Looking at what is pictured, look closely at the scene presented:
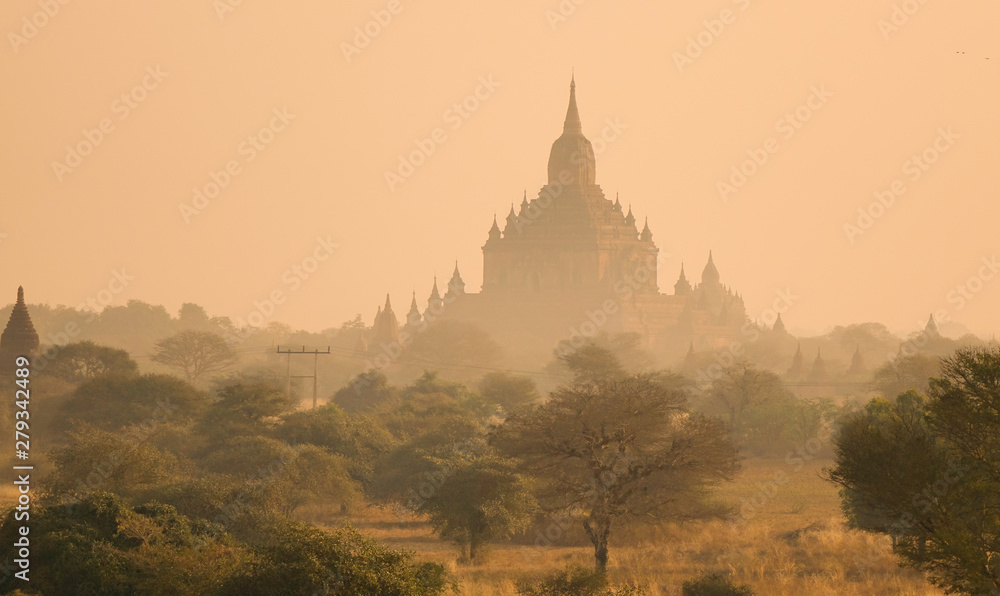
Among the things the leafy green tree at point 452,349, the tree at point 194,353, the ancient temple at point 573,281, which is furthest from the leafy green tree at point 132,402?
the ancient temple at point 573,281

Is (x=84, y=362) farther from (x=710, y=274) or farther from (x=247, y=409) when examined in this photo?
(x=710, y=274)

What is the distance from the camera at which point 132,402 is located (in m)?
45.3

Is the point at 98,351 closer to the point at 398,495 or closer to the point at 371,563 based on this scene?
the point at 398,495

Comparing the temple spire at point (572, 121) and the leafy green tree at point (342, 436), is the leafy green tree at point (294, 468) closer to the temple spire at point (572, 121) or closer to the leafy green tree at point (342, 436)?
the leafy green tree at point (342, 436)

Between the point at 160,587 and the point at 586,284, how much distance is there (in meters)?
94.6

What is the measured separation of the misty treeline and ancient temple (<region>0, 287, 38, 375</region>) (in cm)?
174

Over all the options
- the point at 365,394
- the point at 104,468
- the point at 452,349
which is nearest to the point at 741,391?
the point at 365,394

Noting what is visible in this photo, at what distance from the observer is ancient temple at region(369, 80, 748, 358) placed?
110312mm

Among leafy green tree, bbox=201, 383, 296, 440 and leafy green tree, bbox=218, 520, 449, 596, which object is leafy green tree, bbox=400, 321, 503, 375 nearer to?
leafy green tree, bbox=201, 383, 296, 440

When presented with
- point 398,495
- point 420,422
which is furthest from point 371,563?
point 420,422

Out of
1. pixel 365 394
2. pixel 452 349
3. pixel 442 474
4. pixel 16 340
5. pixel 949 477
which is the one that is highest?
pixel 452 349

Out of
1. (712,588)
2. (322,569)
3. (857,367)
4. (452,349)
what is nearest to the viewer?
(322,569)

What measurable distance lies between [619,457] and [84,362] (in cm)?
3873

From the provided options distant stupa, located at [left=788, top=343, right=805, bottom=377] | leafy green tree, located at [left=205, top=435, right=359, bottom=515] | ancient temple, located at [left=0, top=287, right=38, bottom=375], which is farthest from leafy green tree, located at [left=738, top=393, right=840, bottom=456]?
distant stupa, located at [left=788, top=343, right=805, bottom=377]
